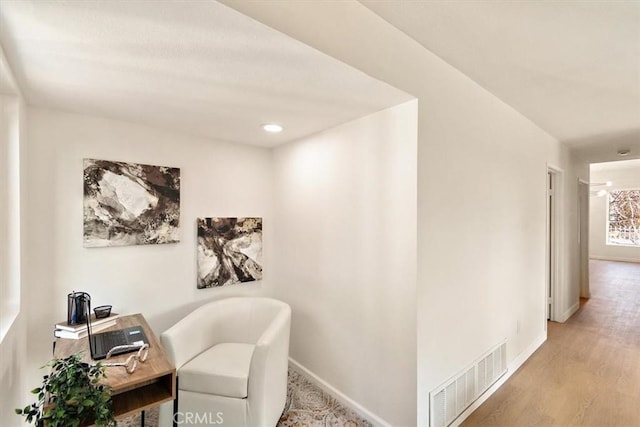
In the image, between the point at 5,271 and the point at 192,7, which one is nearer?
the point at 192,7

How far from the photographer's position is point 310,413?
2145 millimetres

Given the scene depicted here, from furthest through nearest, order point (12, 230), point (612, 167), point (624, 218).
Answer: point (624, 218) < point (612, 167) < point (12, 230)

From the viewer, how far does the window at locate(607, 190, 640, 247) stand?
28.1ft

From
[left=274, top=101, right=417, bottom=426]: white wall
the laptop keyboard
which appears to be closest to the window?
[left=274, top=101, right=417, bottom=426]: white wall

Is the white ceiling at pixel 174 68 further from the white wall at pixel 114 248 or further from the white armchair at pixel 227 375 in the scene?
the white armchair at pixel 227 375

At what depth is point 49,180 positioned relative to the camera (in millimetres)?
1949

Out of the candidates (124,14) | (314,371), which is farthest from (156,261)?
(124,14)

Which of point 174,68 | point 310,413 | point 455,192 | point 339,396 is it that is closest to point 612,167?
point 455,192

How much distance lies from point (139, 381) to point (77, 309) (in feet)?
2.74

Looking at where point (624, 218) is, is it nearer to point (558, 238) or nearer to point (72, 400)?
point (558, 238)

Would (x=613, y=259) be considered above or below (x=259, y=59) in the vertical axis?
below

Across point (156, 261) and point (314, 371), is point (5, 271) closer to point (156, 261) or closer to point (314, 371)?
point (156, 261)

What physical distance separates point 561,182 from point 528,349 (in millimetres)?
2314

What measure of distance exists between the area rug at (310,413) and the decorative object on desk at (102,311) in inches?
26.0
